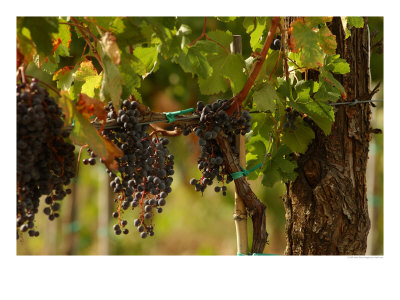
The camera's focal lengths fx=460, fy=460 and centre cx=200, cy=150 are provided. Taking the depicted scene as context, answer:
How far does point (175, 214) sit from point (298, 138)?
244 inches

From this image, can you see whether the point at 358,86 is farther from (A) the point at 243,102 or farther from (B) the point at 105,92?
(B) the point at 105,92

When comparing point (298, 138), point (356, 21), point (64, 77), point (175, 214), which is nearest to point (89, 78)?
→ point (64, 77)

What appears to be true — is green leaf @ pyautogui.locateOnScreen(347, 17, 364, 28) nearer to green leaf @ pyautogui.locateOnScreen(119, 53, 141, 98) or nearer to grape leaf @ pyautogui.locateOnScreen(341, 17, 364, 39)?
grape leaf @ pyautogui.locateOnScreen(341, 17, 364, 39)

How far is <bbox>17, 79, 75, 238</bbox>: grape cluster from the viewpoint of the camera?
3.01 ft

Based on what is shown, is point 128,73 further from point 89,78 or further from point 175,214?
point 175,214

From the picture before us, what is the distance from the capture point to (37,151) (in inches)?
36.7

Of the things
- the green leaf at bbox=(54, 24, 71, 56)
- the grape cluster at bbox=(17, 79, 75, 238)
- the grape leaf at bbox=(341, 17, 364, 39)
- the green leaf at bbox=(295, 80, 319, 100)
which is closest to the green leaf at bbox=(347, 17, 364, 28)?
the grape leaf at bbox=(341, 17, 364, 39)

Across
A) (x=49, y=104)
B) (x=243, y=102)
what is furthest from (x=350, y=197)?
(x=49, y=104)

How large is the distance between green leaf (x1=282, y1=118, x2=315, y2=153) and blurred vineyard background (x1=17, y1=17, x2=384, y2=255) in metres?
2.79

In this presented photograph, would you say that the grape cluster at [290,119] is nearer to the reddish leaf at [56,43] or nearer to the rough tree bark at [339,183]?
the rough tree bark at [339,183]

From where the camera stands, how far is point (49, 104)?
3.17 feet

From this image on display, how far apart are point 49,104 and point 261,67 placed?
0.68 metres

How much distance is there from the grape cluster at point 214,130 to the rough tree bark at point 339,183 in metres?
0.40

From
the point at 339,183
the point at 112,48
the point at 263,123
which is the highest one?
the point at 112,48
